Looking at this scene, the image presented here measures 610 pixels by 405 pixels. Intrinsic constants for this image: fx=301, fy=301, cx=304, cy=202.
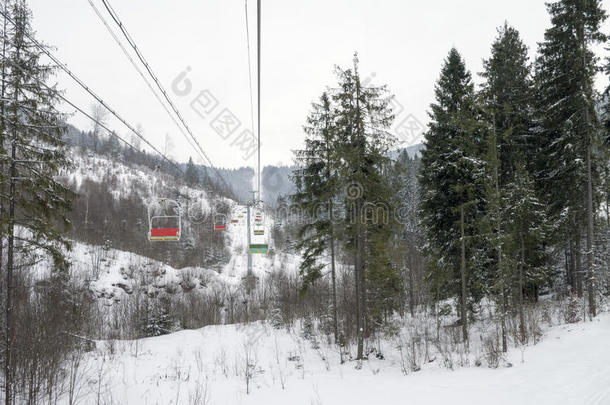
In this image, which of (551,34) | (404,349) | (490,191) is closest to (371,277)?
(404,349)

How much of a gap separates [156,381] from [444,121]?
17195mm

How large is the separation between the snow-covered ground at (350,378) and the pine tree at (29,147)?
14.7 ft

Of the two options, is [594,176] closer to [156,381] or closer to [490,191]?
[490,191]

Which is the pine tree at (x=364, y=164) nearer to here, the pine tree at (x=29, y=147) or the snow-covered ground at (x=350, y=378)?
the snow-covered ground at (x=350, y=378)

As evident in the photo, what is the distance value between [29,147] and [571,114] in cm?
2365

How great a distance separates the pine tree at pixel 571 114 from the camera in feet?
47.6

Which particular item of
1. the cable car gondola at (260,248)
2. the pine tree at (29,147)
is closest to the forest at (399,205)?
the pine tree at (29,147)

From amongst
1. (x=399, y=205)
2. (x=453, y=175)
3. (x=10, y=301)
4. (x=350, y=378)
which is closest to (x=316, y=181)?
(x=399, y=205)

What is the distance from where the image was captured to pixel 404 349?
1377 centimetres

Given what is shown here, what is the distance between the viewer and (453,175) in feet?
48.4

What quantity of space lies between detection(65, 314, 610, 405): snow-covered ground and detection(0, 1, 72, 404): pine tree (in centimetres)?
447

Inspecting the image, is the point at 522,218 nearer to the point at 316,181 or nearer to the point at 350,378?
the point at 316,181

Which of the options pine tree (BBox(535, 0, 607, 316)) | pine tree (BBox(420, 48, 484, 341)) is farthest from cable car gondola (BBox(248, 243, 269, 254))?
pine tree (BBox(535, 0, 607, 316))

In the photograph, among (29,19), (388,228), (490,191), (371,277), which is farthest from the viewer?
(388,228)
